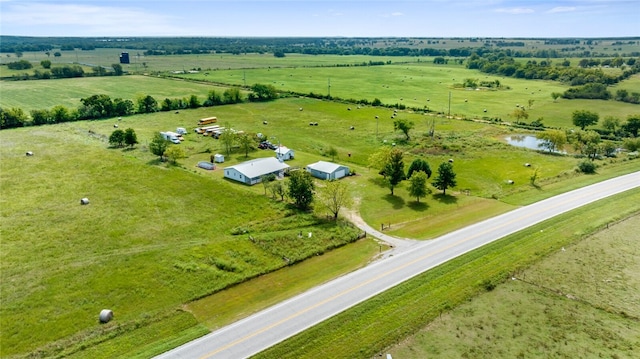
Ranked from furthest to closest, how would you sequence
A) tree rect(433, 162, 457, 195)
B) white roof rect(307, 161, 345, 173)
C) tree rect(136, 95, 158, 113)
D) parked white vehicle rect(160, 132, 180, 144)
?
tree rect(136, 95, 158, 113), parked white vehicle rect(160, 132, 180, 144), white roof rect(307, 161, 345, 173), tree rect(433, 162, 457, 195)

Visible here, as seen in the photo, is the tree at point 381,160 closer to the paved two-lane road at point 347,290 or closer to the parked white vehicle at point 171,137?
the paved two-lane road at point 347,290

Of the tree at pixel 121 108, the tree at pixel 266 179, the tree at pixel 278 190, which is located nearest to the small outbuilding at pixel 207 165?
the tree at pixel 266 179

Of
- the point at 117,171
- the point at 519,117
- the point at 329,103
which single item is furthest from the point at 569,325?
the point at 329,103

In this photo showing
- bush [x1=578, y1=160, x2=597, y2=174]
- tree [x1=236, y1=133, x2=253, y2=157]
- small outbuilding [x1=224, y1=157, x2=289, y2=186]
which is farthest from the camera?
tree [x1=236, y1=133, x2=253, y2=157]

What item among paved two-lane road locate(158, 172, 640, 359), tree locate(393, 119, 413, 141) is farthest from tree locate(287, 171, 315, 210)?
tree locate(393, 119, 413, 141)

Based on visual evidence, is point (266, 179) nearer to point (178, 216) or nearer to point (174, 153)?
point (178, 216)

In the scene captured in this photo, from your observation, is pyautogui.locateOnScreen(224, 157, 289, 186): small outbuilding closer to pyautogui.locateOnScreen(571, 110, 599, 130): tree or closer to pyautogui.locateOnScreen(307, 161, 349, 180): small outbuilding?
pyautogui.locateOnScreen(307, 161, 349, 180): small outbuilding

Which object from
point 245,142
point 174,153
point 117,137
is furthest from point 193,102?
point 174,153
